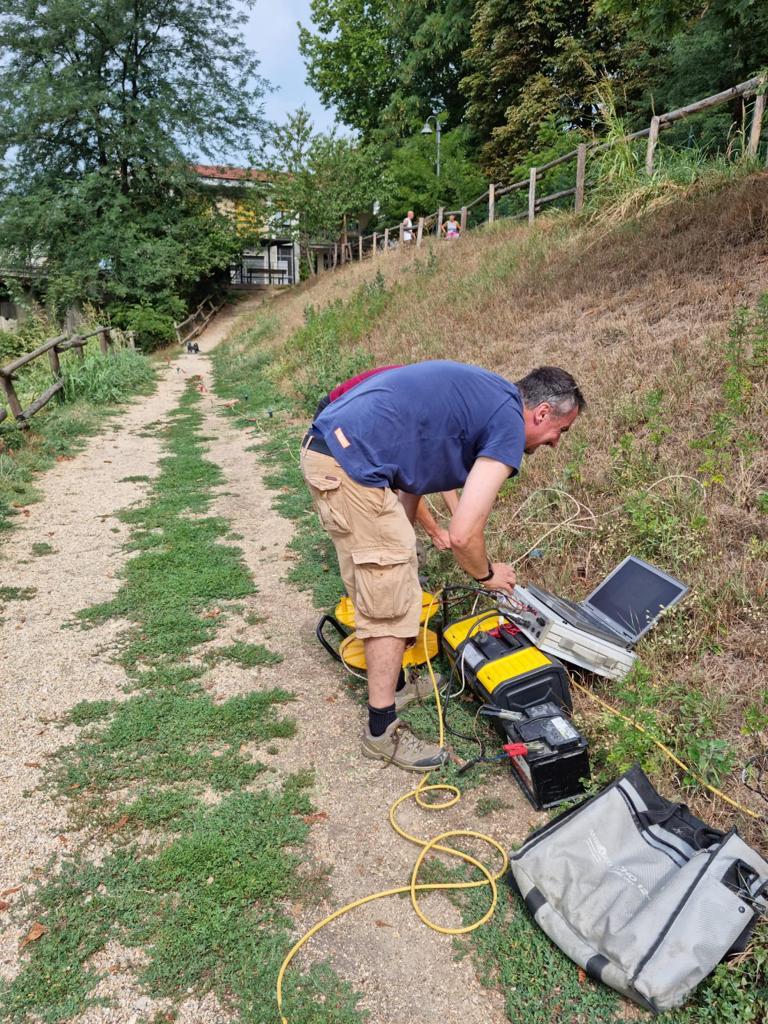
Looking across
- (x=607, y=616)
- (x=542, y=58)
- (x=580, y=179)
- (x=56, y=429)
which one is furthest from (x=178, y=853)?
(x=542, y=58)

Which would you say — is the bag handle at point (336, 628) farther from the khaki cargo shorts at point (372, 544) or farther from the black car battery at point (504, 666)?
the khaki cargo shorts at point (372, 544)

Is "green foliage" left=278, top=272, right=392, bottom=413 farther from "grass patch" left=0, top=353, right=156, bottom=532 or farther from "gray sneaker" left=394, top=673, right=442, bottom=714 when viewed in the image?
"gray sneaker" left=394, top=673, right=442, bottom=714

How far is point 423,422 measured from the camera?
8.66 feet

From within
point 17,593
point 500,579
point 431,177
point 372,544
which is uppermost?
point 431,177

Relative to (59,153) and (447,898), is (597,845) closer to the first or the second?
(447,898)

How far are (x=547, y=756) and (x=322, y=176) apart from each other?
32.8 metres

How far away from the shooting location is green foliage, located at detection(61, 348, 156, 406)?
11.3m

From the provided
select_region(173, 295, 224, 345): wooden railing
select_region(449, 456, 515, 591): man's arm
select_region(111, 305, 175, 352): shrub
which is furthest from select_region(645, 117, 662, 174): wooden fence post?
select_region(173, 295, 224, 345): wooden railing

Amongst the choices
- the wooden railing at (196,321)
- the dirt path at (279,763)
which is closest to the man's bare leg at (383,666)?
the dirt path at (279,763)

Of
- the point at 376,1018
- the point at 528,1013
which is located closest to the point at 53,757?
the point at 376,1018

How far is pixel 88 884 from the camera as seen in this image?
2.30 m

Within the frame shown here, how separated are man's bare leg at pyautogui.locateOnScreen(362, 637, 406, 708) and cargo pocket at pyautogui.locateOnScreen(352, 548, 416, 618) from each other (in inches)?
5.8

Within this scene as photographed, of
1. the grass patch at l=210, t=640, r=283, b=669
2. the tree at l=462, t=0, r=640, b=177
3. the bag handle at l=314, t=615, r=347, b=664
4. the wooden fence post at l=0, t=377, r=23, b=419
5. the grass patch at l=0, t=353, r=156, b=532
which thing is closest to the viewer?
the bag handle at l=314, t=615, r=347, b=664

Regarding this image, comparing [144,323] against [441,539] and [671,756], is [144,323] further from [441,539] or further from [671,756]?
[671,756]
